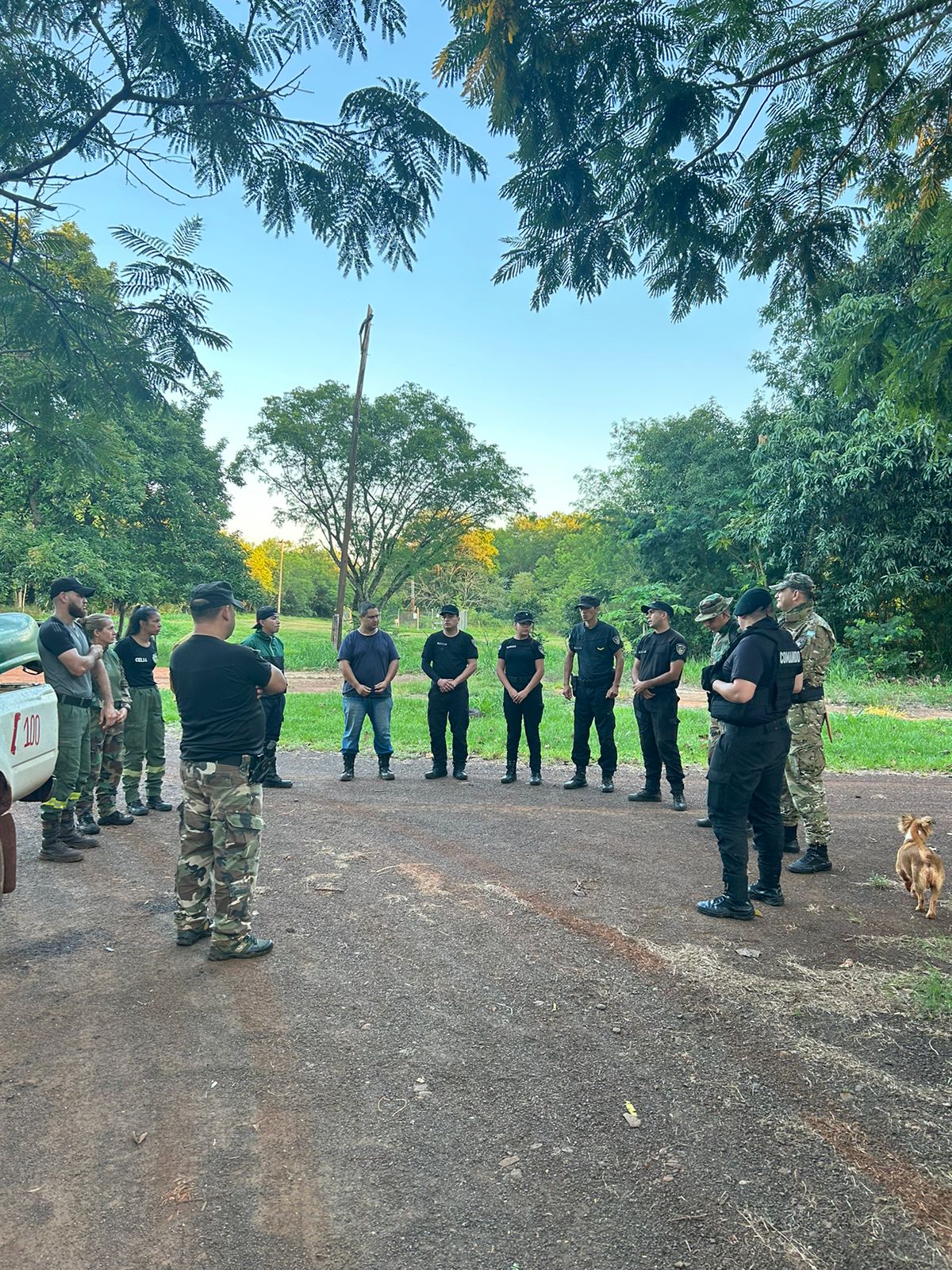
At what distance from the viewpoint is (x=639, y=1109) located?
2859mm

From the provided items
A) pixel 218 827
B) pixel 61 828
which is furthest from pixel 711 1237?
pixel 61 828

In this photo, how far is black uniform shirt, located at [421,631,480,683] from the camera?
899 cm

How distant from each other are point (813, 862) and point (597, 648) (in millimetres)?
3363

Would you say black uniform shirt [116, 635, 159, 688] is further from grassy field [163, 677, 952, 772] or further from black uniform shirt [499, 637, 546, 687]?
grassy field [163, 677, 952, 772]

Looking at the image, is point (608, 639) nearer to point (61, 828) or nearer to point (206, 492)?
point (61, 828)

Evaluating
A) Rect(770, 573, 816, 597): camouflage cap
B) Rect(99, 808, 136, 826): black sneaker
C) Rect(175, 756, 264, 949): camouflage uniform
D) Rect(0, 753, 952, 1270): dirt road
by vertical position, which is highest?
Rect(770, 573, 816, 597): camouflage cap

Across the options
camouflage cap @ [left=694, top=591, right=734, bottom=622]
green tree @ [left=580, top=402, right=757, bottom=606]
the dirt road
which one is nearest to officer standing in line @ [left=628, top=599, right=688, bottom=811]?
camouflage cap @ [left=694, top=591, right=734, bottom=622]

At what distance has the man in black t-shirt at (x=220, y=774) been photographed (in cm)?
411

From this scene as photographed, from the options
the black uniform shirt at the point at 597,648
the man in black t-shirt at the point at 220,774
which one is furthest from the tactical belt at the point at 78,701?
the black uniform shirt at the point at 597,648

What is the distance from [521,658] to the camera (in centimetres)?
880

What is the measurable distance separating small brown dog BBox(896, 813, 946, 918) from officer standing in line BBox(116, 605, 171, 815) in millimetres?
6065


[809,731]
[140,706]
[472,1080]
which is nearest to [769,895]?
[809,731]

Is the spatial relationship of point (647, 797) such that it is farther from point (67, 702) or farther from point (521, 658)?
point (67, 702)

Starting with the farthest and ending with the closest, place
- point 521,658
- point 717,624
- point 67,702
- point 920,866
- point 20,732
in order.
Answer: point 521,658 → point 717,624 → point 67,702 → point 920,866 → point 20,732
